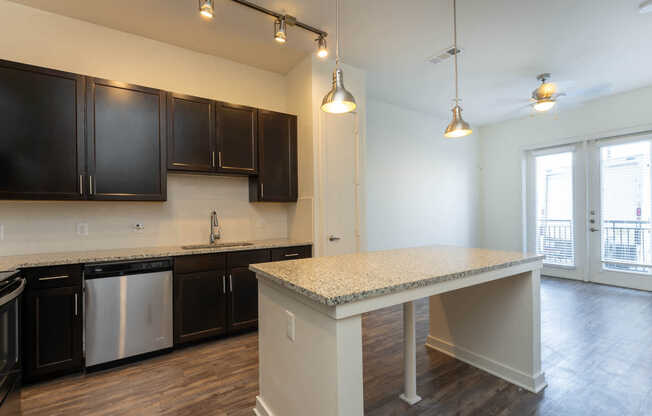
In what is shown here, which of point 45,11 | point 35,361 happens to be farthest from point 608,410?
point 45,11

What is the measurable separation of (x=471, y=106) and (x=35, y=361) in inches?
245

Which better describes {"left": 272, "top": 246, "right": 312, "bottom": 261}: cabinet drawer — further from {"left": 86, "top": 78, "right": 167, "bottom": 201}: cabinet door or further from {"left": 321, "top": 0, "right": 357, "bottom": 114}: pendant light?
{"left": 321, "top": 0, "right": 357, "bottom": 114}: pendant light

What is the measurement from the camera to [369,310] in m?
1.28

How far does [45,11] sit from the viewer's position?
2.64 meters

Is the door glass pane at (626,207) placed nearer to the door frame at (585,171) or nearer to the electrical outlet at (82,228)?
the door frame at (585,171)

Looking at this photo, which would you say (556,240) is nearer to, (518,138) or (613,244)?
(613,244)

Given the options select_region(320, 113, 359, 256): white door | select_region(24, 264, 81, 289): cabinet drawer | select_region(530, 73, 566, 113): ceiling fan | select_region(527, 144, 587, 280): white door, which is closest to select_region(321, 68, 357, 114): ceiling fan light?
select_region(320, 113, 359, 256): white door

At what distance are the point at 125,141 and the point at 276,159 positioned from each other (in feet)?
4.74

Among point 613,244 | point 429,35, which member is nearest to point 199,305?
point 429,35

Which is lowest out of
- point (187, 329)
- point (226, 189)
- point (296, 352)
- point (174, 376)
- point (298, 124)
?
point (174, 376)

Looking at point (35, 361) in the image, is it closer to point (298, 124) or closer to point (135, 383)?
point (135, 383)

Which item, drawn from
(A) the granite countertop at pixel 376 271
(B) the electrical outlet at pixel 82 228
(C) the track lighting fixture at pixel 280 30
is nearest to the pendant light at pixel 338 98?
(C) the track lighting fixture at pixel 280 30

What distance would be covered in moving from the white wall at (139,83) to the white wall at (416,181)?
5.33 feet

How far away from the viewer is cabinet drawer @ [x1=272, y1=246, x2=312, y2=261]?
3182mm
